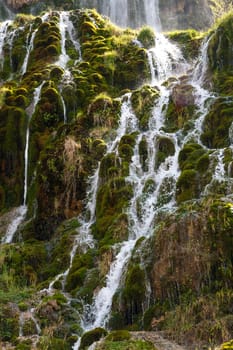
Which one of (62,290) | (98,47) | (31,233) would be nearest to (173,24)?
(98,47)

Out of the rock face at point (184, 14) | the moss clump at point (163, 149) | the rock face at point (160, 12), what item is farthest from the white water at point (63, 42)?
the rock face at point (184, 14)

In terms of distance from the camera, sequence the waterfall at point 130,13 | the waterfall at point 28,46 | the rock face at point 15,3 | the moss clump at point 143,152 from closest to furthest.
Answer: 1. the moss clump at point 143,152
2. the waterfall at point 28,46
3. the rock face at point 15,3
4. the waterfall at point 130,13

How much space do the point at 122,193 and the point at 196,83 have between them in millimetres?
7287

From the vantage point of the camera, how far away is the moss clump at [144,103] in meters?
19.3

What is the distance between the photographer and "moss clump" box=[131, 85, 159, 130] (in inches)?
761

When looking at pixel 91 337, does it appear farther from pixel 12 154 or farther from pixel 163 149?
pixel 12 154

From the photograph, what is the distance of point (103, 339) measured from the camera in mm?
9727

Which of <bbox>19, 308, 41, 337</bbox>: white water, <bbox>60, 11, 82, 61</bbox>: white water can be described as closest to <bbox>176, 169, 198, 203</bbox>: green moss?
<bbox>19, 308, 41, 337</bbox>: white water

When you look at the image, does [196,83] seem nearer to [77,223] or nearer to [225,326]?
[77,223]

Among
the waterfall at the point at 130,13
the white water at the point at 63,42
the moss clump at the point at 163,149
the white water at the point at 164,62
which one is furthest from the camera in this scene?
the waterfall at the point at 130,13

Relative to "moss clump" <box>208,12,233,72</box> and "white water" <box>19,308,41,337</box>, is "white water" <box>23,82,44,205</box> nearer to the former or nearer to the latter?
"moss clump" <box>208,12,233,72</box>

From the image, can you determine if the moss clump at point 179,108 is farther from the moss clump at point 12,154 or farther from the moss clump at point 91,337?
the moss clump at point 91,337

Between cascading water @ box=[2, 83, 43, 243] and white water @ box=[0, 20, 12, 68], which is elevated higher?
white water @ box=[0, 20, 12, 68]

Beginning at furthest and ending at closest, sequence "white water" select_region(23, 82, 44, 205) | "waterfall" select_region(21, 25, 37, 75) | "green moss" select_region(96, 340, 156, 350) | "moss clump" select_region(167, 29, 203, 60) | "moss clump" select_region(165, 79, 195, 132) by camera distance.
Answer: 1. "moss clump" select_region(167, 29, 203, 60)
2. "waterfall" select_region(21, 25, 37, 75)
3. "white water" select_region(23, 82, 44, 205)
4. "moss clump" select_region(165, 79, 195, 132)
5. "green moss" select_region(96, 340, 156, 350)
